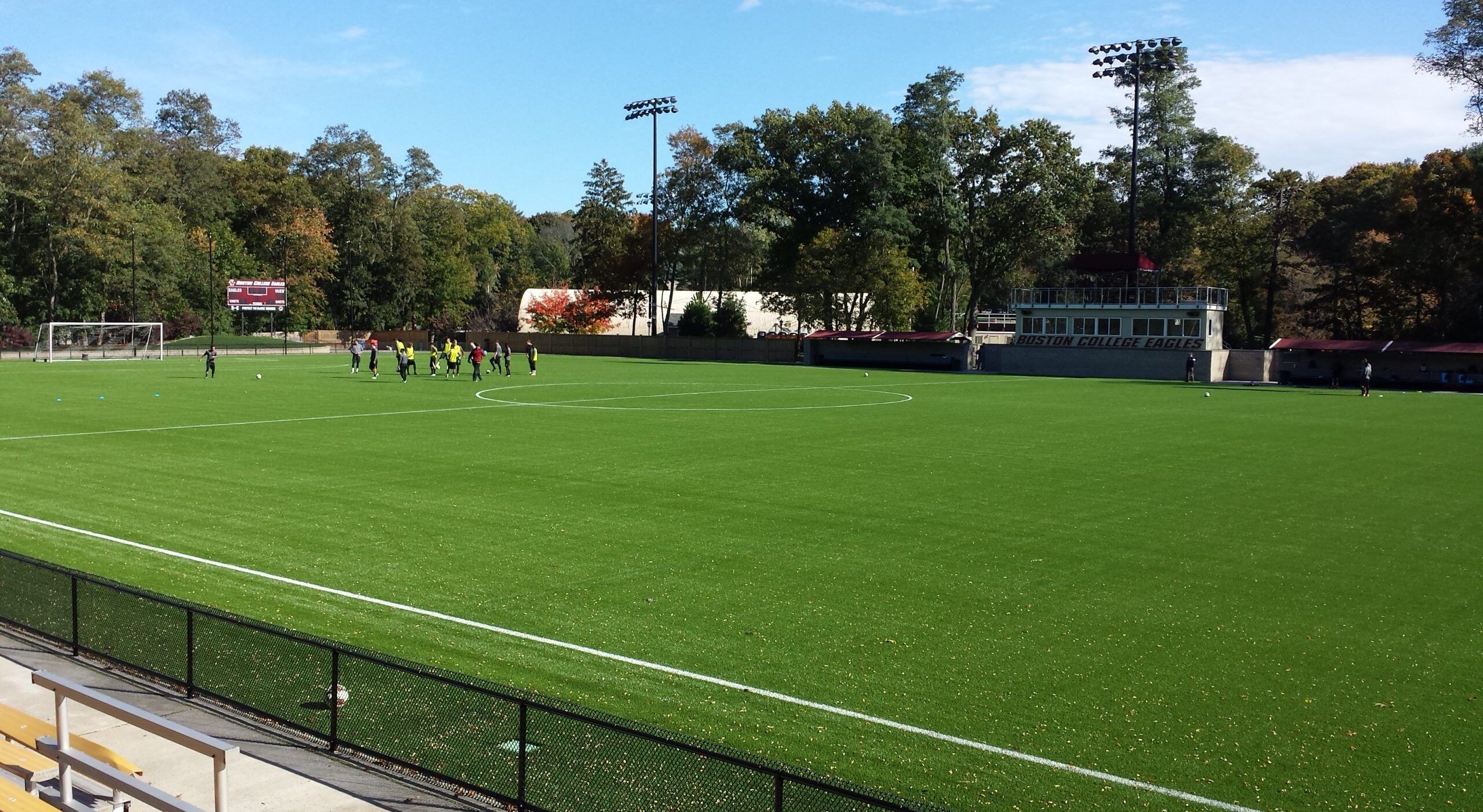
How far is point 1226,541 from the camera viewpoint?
15.6 metres

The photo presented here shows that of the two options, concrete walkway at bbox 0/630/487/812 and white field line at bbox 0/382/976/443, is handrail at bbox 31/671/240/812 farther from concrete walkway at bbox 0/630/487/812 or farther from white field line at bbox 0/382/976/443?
white field line at bbox 0/382/976/443

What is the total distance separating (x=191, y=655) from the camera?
863 centimetres

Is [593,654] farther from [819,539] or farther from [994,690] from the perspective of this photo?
[819,539]

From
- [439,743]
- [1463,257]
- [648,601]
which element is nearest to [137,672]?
[439,743]

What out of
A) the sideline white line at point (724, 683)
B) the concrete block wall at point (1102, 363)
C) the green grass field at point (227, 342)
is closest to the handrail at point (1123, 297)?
the concrete block wall at point (1102, 363)

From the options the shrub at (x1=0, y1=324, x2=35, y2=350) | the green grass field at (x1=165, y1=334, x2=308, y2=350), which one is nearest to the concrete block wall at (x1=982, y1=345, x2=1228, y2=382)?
the green grass field at (x1=165, y1=334, x2=308, y2=350)

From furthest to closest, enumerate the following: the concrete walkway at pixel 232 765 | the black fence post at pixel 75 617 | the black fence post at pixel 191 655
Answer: the black fence post at pixel 75 617, the black fence post at pixel 191 655, the concrete walkway at pixel 232 765

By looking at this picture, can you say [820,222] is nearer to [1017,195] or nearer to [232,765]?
[1017,195]

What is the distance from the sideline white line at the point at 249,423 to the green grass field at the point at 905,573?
0.95ft

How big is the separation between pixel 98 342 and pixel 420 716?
3336 inches

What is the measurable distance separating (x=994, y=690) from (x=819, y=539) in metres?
6.23

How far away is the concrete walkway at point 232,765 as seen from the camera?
22.1ft

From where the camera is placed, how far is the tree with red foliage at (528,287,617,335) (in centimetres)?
10269

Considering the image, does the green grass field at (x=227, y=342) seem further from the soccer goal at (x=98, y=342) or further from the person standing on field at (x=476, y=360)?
the person standing on field at (x=476, y=360)
